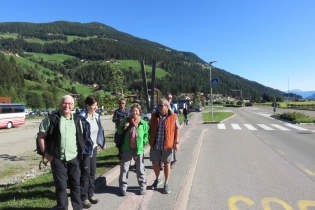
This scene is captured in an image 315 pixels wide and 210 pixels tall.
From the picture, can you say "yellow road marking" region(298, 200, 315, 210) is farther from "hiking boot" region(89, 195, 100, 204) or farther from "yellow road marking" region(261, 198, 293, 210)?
"hiking boot" region(89, 195, 100, 204)

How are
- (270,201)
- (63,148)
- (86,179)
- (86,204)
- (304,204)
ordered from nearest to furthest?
(63,148) → (86,204) → (86,179) → (304,204) → (270,201)

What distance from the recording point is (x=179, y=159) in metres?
7.78

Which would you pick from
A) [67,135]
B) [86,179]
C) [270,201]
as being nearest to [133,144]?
[86,179]

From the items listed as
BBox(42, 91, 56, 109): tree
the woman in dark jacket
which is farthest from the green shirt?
BBox(42, 91, 56, 109): tree

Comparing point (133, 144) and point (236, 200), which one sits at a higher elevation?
point (133, 144)

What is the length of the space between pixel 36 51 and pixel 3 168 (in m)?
211

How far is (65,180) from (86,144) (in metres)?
0.72

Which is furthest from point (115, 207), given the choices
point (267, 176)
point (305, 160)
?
point (305, 160)

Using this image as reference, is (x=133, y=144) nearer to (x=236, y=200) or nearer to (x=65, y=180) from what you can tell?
(x=65, y=180)

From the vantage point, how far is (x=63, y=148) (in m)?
3.55

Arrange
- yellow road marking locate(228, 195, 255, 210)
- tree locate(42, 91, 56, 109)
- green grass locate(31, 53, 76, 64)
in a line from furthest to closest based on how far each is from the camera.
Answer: green grass locate(31, 53, 76, 64) < tree locate(42, 91, 56, 109) < yellow road marking locate(228, 195, 255, 210)

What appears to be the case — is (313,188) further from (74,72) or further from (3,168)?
(74,72)

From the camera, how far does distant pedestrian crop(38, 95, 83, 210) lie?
3.49 m

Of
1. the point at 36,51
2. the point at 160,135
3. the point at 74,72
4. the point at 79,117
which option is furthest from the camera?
the point at 36,51
